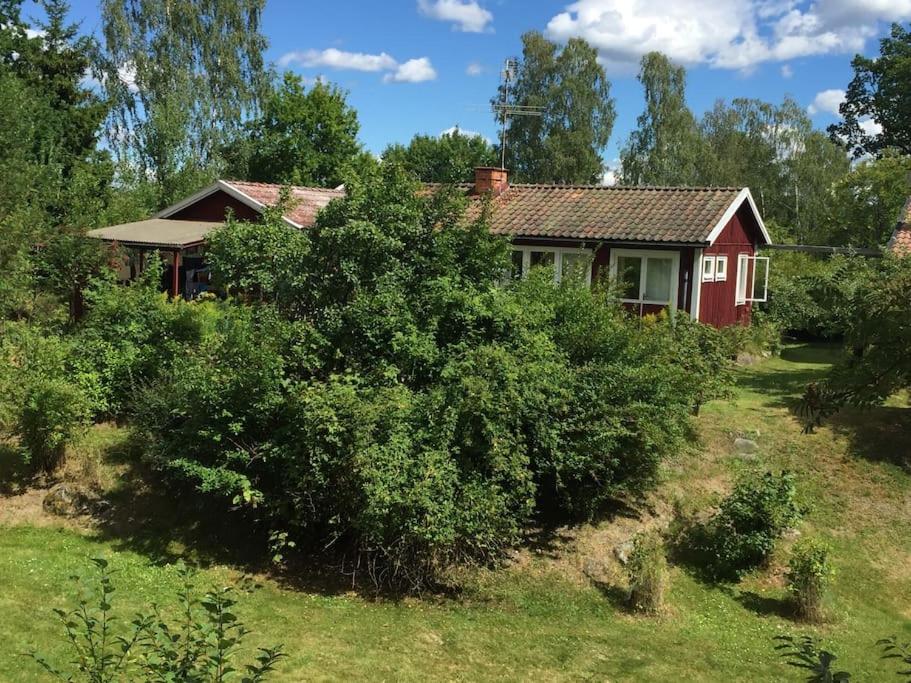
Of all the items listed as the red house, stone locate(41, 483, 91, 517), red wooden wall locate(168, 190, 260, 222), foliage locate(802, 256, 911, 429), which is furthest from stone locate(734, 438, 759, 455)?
red wooden wall locate(168, 190, 260, 222)

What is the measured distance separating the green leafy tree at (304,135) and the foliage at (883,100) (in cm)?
2957

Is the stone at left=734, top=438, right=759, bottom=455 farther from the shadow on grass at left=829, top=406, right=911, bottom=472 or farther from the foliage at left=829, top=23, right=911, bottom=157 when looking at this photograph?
the foliage at left=829, top=23, right=911, bottom=157

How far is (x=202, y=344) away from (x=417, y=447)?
13.2 ft

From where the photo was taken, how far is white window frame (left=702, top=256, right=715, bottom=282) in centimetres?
1892

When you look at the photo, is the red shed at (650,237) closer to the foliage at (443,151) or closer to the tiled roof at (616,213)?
the tiled roof at (616,213)

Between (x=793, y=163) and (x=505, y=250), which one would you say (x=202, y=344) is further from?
(x=793, y=163)

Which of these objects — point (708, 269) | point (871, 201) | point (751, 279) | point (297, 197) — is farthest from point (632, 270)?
point (871, 201)

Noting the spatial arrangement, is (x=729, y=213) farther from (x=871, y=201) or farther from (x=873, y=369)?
(x=871, y=201)

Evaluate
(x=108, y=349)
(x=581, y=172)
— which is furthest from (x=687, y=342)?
(x=581, y=172)

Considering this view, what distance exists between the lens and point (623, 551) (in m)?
10.4

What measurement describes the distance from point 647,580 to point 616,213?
1215 centimetres

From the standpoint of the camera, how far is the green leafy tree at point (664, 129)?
46.0 metres

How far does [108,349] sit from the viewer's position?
11844 mm

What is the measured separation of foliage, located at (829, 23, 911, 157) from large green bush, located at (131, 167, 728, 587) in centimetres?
3986
